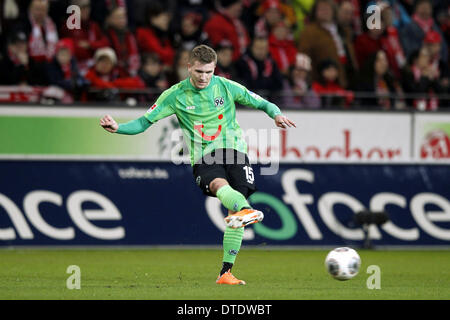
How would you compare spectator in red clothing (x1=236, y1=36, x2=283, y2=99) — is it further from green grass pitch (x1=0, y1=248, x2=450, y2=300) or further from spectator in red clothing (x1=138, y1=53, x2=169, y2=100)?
green grass pitch (x1=0, y1=248, x2=450, y2=300)

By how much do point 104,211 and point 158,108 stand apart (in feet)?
16.1

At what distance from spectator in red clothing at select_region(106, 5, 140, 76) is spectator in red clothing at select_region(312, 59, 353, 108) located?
10.3 feet

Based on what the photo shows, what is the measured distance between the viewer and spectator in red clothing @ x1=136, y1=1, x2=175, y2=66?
16828 mm

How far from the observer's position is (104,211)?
47.5 ft

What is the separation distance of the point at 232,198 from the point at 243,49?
8974 millimetres

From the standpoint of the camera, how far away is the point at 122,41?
54.2ft

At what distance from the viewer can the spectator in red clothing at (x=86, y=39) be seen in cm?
1612

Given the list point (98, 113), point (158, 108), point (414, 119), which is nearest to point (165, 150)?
point (98, 113)

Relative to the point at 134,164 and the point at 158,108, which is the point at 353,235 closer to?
the point at 134,164

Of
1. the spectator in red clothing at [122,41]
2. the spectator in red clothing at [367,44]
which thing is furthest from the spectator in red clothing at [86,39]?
the spectator in red clothing at [367,44]

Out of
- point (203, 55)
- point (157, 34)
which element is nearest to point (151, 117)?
point (203, 55)

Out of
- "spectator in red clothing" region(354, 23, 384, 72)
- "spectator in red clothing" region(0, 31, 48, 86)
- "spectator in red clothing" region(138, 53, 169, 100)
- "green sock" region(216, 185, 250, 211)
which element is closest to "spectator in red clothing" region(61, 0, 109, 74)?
"spectator in red clothing" region(138, 53, 169, 100)
